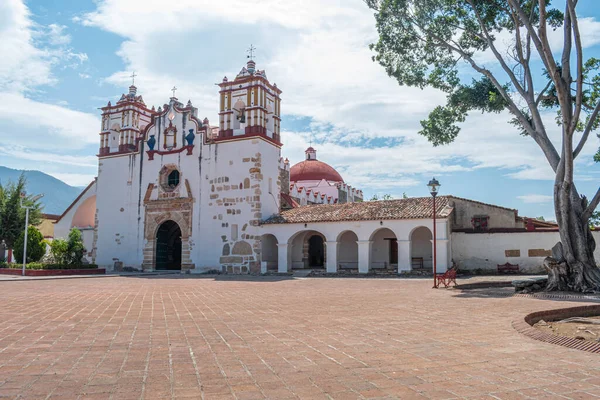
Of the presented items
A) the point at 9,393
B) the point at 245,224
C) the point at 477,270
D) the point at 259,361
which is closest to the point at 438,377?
the point at 259,361

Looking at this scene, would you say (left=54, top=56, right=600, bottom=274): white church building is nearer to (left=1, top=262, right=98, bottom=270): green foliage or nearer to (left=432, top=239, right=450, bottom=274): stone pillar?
(left=432, top=239, right=450, bottom=274): stone pillar

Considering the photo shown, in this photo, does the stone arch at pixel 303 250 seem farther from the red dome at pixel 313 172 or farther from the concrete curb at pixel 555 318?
the concrete curb at pixel 555 318

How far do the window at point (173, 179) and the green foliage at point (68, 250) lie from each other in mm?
5532

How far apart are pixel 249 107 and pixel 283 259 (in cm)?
797

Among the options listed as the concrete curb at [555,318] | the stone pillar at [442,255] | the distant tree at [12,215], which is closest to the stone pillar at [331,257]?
the stone pillar at [442,255]

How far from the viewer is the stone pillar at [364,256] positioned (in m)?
21.5

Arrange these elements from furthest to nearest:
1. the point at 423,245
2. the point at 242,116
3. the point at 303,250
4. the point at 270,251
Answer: the point at 303,250
the point at 242,116
the point at 270,251
the point at 423,245

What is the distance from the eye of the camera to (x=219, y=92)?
25500mm

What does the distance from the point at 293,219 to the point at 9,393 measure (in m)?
19.7

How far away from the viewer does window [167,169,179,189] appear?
26.0 m

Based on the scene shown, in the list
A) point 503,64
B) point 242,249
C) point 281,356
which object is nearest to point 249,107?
point 242,249

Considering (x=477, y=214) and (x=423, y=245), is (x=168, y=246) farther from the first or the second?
(x=477, y=214)

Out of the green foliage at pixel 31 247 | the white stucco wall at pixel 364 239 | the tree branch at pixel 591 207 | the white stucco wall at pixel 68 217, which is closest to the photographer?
the tree branch at pixel 591 207

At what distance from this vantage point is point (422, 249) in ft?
75.9
